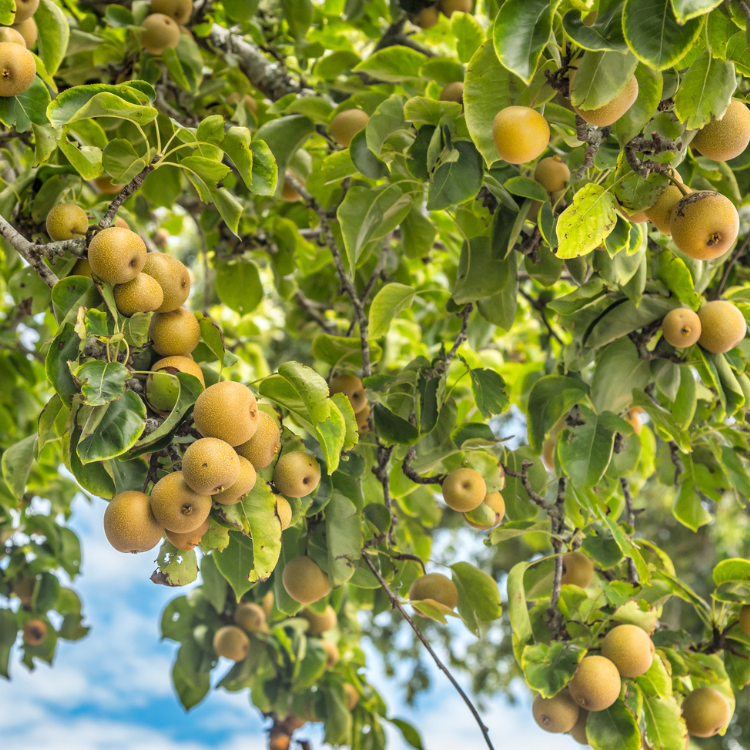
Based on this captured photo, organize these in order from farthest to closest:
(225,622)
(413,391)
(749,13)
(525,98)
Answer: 1. (225,622)
2. (413,391)
3. (525,98)
4. (749,13)

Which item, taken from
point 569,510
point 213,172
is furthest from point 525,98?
point 569,510

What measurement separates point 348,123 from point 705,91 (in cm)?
85

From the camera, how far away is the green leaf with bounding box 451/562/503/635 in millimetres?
1610

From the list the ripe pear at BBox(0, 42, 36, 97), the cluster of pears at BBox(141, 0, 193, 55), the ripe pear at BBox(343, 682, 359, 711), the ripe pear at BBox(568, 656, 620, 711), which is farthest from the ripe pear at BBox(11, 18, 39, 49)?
the ripe pear at BBox(343, 682, 359, 711)

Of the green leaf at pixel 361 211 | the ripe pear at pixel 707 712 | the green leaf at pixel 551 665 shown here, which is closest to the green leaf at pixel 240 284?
the green leaf at pixel 361 211

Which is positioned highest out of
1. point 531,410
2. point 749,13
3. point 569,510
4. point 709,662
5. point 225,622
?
point 749,13

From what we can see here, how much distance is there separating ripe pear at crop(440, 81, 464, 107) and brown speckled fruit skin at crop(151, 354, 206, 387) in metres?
0.81

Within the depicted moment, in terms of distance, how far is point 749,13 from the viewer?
3.23 feet

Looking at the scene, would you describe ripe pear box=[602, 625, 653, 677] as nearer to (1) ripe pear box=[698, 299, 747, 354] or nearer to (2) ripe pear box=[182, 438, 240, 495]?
(1) ripe pear box=[698, 299, 747, 354]

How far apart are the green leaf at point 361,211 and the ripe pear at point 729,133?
24.1 inches

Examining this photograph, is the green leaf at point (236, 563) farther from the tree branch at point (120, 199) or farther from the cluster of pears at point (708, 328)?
the cluster of pears at point (708, 328)

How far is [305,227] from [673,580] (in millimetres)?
1717

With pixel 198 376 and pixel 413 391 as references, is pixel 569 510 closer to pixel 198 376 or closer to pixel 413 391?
pixel 413 391

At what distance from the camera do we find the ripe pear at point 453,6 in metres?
2.13
